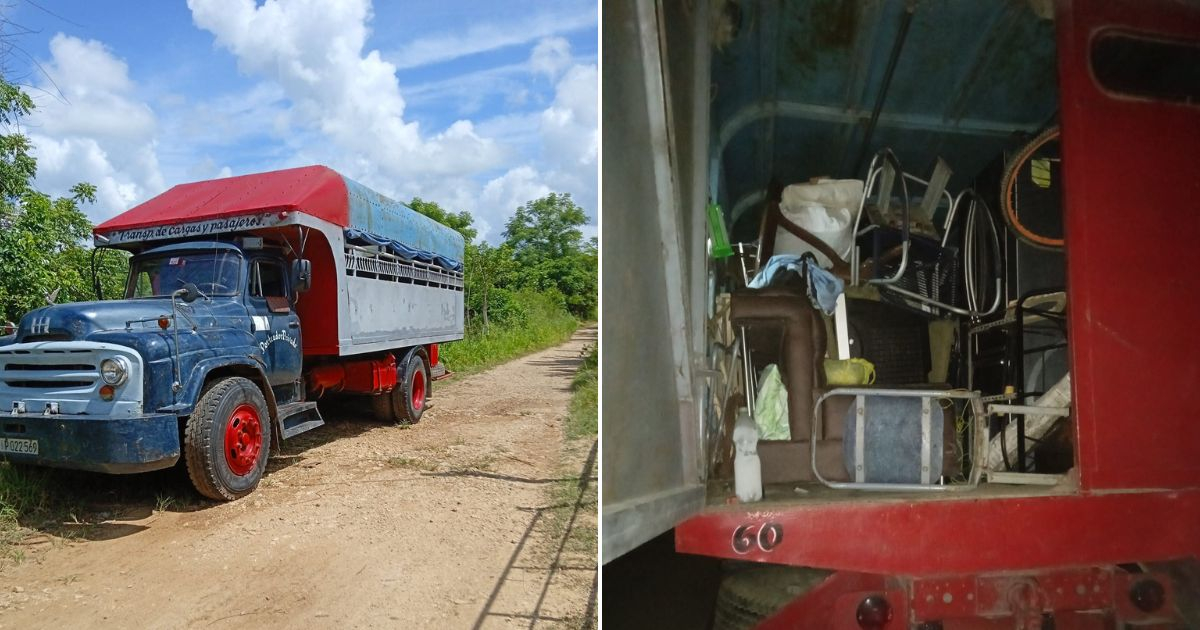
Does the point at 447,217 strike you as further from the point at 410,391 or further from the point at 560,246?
the point at 410,391

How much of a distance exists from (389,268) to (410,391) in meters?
1.61

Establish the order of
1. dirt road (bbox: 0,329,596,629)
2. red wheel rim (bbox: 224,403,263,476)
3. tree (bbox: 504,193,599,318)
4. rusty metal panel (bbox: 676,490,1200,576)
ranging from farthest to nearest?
tree (bbox: 504,193,599,318) < red wheel rim (bbox: 224,403,263,476) < dirt road (bbox: 0,329,596,629) < rusty metal panel (bbox: 676,490,1200,576)

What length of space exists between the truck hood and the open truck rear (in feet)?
15.3

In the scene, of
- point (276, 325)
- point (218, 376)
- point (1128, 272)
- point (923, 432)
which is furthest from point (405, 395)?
point (1128, 272)

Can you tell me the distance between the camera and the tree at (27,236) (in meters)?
7.90

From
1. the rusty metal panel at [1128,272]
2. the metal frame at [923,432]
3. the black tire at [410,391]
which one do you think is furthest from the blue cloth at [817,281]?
the black tire at [410,391]

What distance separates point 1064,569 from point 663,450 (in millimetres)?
1369

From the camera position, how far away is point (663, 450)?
7.98 ft

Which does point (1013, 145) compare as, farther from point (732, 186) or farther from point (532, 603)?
point (532, 603)

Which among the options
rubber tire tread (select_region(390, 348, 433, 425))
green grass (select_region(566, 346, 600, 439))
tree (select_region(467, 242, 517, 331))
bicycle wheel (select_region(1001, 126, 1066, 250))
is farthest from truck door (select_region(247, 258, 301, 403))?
tree (select_region(467, 242, 517, 331))

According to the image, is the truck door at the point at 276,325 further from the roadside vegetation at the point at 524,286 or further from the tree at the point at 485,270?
the tree at the point at 485,270

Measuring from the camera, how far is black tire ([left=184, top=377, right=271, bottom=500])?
6.02m

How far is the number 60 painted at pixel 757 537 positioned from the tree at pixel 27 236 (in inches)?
295

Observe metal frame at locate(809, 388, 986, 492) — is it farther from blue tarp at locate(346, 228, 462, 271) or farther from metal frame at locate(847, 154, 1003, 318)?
blue tarp at locate(346, 228, 462, 271)
